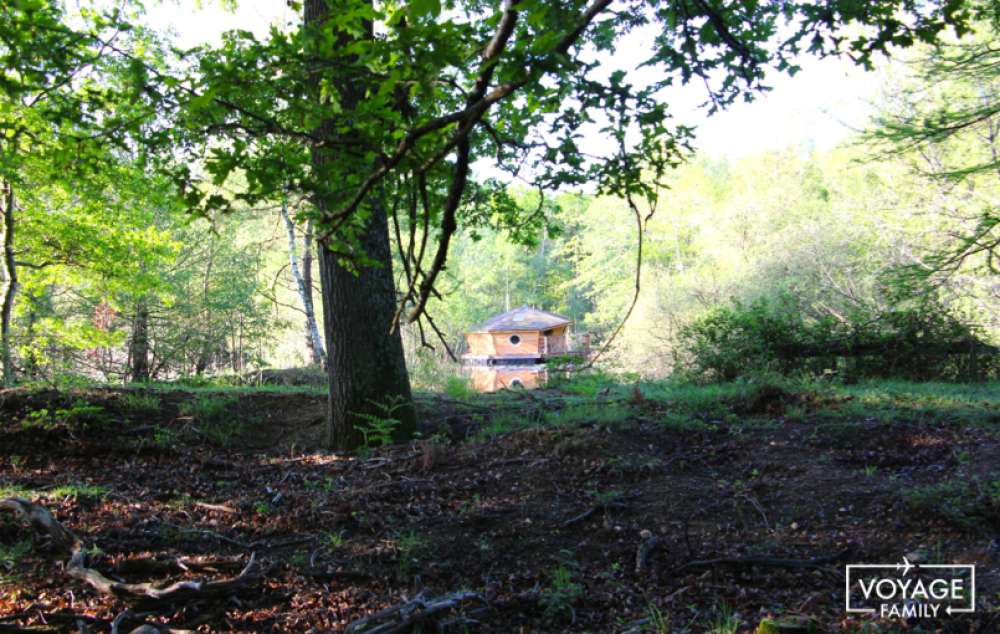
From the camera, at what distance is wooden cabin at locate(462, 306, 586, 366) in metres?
24.8

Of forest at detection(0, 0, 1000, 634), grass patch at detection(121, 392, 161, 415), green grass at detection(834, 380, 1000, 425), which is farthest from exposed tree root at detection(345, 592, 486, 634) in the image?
green grass at detection(834, 380, 1000, 425)

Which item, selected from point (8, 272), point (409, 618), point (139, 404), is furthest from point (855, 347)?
point (8, 272)

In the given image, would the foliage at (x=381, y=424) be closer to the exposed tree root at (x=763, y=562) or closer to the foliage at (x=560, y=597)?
the foliage at (x=560, y=597)

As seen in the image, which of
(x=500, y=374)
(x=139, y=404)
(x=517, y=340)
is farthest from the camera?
(x=500, y=374)

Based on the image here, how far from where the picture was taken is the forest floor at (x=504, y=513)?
288cm

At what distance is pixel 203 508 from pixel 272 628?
1835mm

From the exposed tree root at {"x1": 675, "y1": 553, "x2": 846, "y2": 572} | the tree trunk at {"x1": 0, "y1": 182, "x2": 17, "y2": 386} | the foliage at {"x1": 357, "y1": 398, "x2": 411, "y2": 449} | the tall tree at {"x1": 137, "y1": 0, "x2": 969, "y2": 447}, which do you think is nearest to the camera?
the tall tree at {"x1": 137, "y1": 0, "x2": 969, "y2": 447}

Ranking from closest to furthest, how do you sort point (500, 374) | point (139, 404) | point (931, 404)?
point (139, 404)
point (931, 404)
point (500, 374)

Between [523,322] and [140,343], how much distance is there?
1394 centimetres

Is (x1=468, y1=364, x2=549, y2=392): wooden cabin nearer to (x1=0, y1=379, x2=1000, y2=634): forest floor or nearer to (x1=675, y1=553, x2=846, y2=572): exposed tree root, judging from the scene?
(x1=0, y1=379, x2=1000, y2=634): forest floor

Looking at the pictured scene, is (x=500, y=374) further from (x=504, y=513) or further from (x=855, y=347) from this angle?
(x=504, y=513)

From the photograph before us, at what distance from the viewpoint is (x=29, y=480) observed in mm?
4680

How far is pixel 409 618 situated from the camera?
261cm

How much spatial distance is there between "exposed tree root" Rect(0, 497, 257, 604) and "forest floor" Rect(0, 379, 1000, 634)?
31 mm
